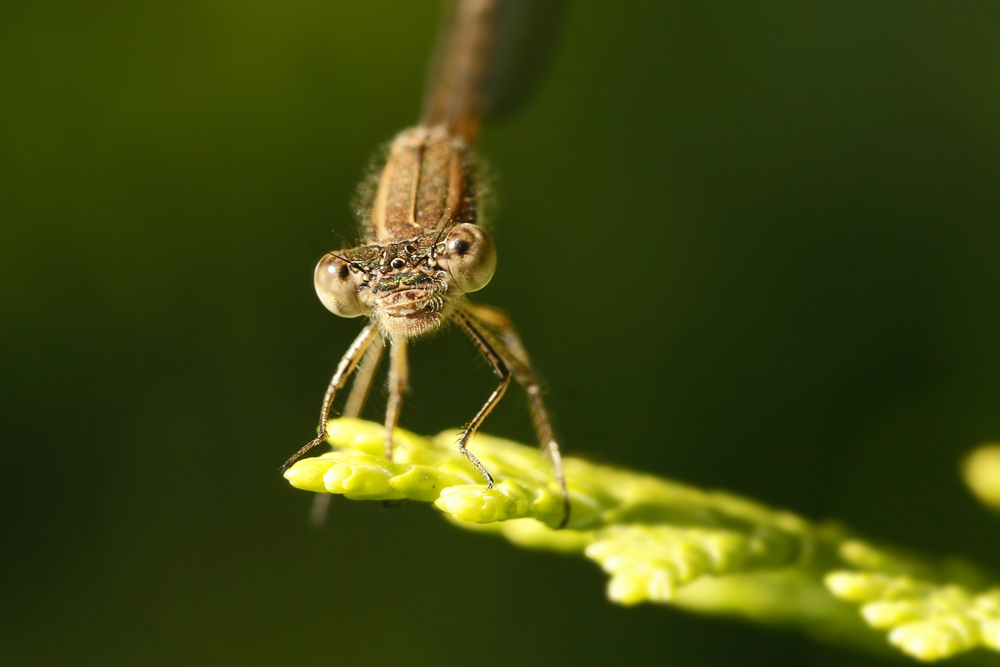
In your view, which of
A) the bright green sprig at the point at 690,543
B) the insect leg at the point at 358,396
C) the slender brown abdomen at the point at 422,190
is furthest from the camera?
the insect leg at the point at 358,396

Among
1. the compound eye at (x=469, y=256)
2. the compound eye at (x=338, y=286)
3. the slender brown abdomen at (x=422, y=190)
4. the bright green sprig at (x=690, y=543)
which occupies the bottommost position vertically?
the bright green sprig at (x=690, y=543)

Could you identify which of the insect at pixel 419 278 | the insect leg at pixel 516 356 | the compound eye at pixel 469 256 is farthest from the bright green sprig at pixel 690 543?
the compound eye at pixel 469 256

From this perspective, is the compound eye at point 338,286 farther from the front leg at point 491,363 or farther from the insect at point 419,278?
the front leg at point 491,363

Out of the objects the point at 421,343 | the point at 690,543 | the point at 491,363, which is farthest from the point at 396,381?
the point at 690,543

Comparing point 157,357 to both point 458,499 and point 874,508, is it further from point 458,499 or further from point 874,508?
point 874,508

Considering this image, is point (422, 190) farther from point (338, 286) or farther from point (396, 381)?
point (396, 381)

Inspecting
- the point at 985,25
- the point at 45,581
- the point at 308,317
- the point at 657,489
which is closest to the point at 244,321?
the point at 308,317
